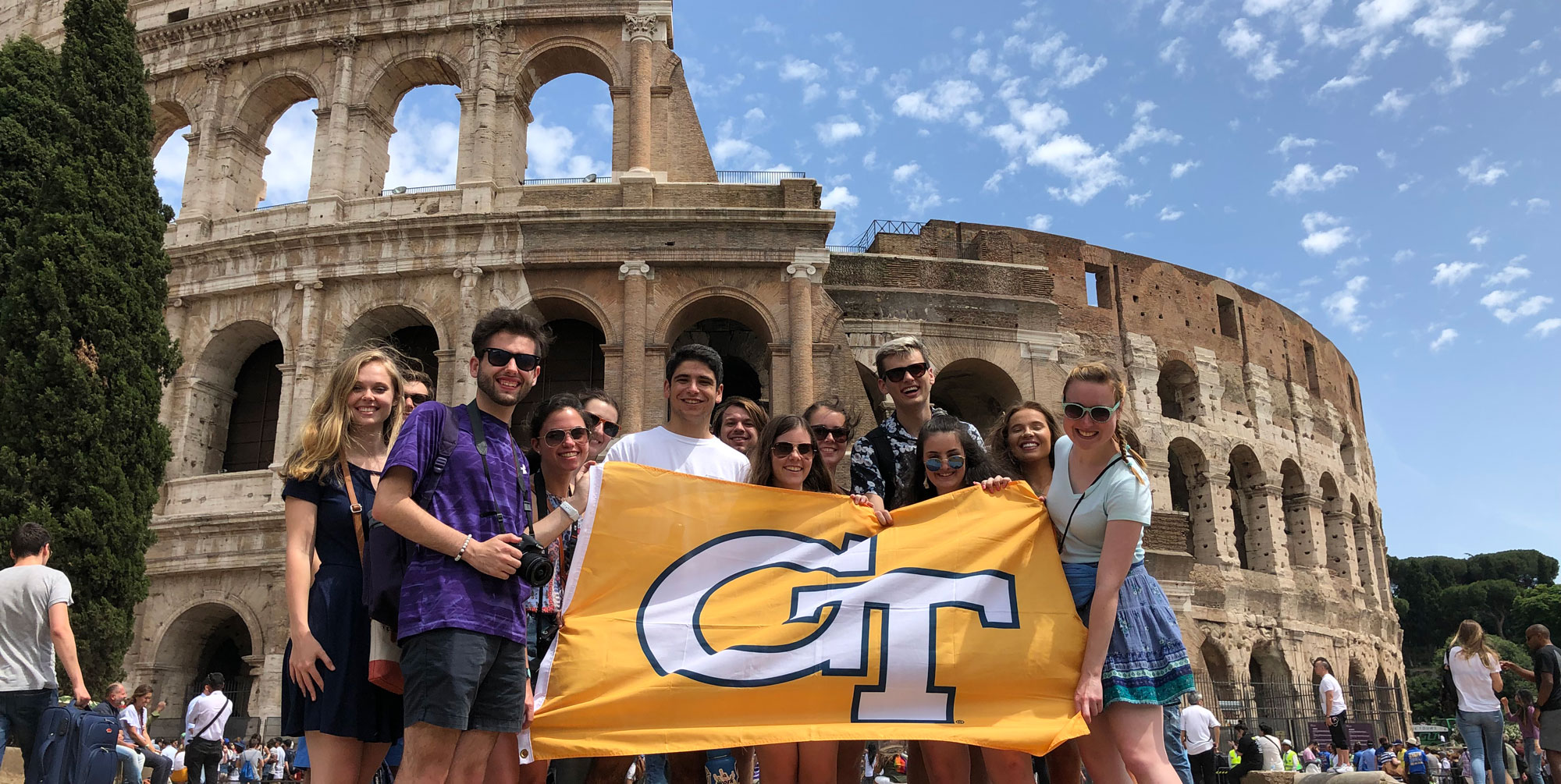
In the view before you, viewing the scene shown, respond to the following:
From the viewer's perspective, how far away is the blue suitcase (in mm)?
5500

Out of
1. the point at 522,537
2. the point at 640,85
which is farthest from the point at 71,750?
the point at 640,85

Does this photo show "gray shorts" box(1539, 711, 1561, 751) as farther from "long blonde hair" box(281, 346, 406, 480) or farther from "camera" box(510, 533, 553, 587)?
"long blonde hair" box(281, 346, 406, 480)

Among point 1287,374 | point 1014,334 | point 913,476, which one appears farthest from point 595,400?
point 1287,374

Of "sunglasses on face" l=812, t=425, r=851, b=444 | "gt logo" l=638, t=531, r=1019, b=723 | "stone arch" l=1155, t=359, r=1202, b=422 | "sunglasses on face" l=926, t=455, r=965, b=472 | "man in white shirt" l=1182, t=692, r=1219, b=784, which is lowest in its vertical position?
"man in white shirt" l=1182, t=692, r=1219, b=784

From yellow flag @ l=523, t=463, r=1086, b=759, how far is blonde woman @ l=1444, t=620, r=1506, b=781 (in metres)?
6.01

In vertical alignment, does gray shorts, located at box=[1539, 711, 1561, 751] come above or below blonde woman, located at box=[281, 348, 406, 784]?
below

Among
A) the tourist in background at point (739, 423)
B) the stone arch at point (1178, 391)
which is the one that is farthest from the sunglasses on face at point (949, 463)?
the stone arch at point (1178, 391)

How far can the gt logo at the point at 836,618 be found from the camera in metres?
4.25

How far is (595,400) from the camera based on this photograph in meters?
5.38

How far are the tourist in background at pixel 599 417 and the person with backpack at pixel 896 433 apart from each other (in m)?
1.33

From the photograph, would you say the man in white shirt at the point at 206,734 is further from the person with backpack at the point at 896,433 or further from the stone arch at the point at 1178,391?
the stone arch at the point at 1178,391

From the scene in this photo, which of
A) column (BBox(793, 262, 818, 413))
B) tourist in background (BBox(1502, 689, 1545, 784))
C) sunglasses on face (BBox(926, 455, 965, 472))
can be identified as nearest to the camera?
sunglasses on face (BBox(926, 455, 965, 472))

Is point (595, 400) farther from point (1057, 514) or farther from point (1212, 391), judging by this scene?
point (1212, 391)

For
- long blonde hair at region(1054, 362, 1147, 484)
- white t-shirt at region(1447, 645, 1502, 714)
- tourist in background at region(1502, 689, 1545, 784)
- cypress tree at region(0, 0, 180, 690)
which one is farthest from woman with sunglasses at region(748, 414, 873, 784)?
cypress tree at region(0, 0, 180, 690)
